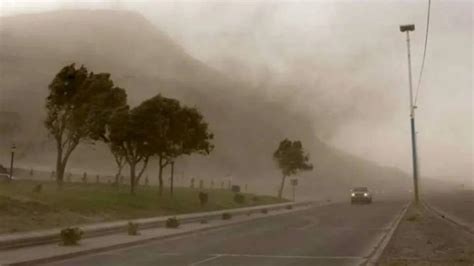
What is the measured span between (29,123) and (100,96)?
11420 centimetres

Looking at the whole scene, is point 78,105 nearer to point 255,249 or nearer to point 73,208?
point 73,208

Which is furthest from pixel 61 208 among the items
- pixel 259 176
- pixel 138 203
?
pixel 259 176

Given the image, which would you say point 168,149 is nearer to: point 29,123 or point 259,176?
point 29,123

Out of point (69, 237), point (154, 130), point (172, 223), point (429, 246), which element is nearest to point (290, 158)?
point (154, 130)

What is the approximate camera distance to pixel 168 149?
47094 millimetres

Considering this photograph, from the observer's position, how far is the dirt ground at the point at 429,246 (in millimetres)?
16250

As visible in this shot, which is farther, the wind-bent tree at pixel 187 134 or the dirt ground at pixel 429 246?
the wind-bent tree at pixel 187 134

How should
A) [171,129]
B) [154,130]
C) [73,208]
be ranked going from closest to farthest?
[73,208] → [154,130] → [171,129]

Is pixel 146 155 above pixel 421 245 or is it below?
above

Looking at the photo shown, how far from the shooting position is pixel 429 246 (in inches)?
814

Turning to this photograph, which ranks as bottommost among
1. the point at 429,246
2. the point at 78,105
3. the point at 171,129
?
the point at 429,246

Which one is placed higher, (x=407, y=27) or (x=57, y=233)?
(x=407, y=27)

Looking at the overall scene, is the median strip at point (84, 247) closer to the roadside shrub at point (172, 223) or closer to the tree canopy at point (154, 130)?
the roadside shrub at point (172, 223)

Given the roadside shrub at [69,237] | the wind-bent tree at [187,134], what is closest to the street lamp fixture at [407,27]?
the wind-bent tree at [187,134]
